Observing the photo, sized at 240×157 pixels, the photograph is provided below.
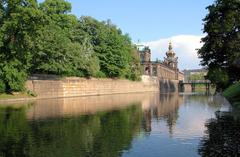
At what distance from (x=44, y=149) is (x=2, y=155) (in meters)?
2.24

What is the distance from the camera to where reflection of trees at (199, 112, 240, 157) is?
795 inches

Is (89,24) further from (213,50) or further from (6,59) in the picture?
(213,50)

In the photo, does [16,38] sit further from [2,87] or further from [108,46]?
[108,46]

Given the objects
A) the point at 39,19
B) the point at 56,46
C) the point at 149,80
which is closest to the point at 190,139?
the point at 39,19

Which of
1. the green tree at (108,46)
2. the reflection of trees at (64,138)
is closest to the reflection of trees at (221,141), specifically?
the reflection of trees at (64,138)

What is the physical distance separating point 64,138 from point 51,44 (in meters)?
57.1

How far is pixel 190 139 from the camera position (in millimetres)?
25188

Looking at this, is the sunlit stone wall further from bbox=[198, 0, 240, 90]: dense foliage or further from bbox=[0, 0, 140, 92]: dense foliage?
bbox=[198, 0, 240, 90]: dense foliage

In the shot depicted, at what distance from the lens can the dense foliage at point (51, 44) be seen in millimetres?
67500

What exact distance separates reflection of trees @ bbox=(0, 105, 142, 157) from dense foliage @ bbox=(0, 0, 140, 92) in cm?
3479

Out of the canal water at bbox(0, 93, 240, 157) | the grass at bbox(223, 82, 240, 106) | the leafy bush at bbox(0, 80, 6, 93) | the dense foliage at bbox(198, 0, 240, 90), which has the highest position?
the dense foliage at bbox(198, 0, 240, 90)

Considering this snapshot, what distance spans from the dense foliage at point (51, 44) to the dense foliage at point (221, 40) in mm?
23082

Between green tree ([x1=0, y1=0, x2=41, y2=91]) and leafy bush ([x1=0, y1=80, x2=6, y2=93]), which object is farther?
leafy bush ([x1=0, y1=80, x2=6, y2=93])

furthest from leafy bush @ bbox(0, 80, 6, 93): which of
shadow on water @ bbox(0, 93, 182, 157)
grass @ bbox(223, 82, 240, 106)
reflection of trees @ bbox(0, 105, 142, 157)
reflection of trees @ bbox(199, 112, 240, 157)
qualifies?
reflection of trees @ bbox(199, 112, 240, 157)
